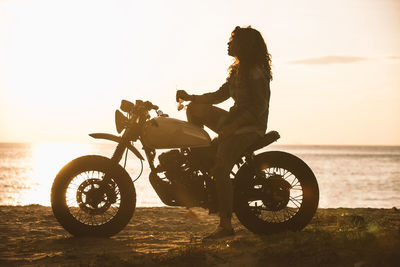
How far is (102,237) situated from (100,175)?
2.43 ft

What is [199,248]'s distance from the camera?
5105 mm

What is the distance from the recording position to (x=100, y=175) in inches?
246

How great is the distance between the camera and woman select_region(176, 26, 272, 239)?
232 inches

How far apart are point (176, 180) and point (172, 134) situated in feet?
1.80

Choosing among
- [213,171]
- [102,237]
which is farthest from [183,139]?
[102,237]

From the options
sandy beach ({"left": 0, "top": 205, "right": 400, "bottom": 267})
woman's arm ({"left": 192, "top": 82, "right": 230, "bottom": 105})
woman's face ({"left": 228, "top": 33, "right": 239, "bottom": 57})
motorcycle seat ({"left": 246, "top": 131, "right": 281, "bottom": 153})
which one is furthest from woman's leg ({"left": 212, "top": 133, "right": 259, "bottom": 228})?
woman's face ({"left": 228, "top": 33, "right": 239, "bottom": 57})

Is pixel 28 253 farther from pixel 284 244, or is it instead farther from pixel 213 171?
pixel 284 244

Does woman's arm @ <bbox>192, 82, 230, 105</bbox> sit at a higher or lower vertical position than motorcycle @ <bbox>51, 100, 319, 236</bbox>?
higher

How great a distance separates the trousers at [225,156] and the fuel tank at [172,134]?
0.21 metres

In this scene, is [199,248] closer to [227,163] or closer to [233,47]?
[227,163]

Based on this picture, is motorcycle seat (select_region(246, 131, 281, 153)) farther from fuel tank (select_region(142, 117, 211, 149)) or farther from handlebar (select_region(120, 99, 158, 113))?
handlebar (select_region(120, 99, 158, 113))

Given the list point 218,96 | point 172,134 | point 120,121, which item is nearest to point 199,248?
point 172,134

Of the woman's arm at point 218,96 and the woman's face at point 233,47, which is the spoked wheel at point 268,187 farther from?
the woman's face at point 233,47

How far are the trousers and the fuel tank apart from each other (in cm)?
21
